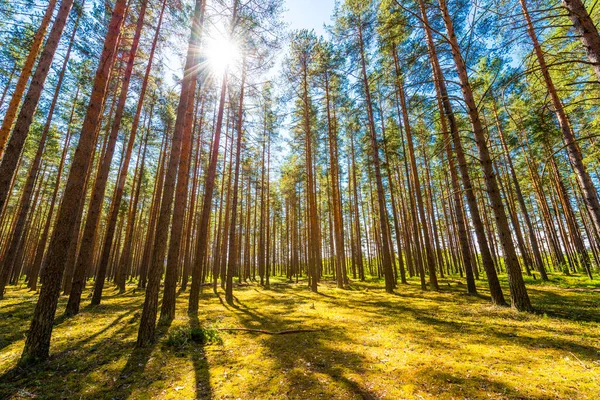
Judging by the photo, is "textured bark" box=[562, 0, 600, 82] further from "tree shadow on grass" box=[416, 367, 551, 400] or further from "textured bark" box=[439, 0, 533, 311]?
"tree shadow on grass" box=[416, 367, 551, 400]

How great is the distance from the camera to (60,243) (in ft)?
15.3

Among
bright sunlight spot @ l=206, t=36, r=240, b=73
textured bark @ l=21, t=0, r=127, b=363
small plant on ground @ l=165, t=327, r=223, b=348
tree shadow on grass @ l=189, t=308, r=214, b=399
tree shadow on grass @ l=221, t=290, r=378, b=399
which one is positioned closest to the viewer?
tree shadow on grass @ l=221, t=290, r=378, b=399

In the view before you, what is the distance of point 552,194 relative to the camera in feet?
81.8

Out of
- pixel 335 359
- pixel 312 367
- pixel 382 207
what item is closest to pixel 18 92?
pixel 312 367

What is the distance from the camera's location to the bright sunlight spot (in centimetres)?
902

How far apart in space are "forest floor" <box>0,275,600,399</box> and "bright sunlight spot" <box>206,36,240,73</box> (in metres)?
9.27

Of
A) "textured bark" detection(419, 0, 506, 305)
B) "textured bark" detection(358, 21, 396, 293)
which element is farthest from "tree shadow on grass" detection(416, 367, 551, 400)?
"textured bark" detection(358, 21, 396, 293)

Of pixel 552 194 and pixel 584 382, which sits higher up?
pixel 552 194

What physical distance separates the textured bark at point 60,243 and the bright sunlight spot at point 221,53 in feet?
14.4

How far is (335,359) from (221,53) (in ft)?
36.7

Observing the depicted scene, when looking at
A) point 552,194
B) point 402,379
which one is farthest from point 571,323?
point 552,194

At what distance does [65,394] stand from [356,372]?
434 cm

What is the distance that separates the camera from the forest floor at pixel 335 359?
3363 millimetres

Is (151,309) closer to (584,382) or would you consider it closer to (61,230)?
(61,230)
